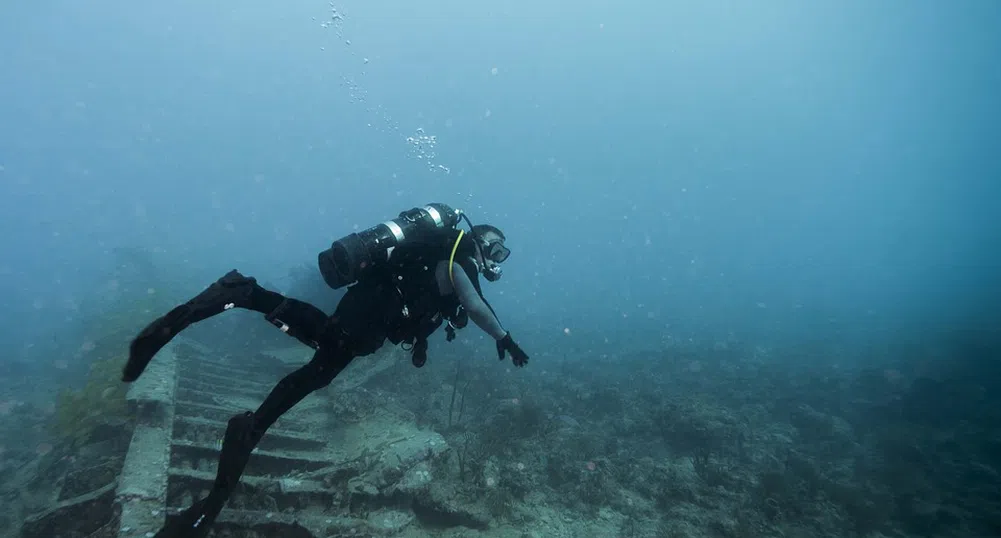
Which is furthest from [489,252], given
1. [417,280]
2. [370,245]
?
[370,245]

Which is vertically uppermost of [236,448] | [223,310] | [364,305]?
[364,305]

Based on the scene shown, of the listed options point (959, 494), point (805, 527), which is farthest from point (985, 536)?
point (805, 527)

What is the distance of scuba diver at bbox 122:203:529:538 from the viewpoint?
152 inches

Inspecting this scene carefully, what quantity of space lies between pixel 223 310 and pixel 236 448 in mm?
1355

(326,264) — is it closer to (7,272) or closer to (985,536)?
(985,536)

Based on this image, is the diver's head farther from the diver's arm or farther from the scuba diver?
the diver's arm

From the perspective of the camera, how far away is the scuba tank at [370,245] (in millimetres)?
4329

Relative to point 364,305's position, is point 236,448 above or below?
below

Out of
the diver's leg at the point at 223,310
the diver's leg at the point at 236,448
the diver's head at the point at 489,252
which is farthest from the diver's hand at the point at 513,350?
the diver's leg at the point at 223,310

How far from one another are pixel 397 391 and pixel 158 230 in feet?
301

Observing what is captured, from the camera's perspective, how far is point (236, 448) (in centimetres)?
387

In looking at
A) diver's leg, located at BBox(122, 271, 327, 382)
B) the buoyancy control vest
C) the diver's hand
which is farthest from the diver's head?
diver's leg, located at BBox(122, 271, 327, 382)

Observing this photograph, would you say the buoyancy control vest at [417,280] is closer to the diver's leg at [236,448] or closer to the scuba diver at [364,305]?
the scuba diver at [364,305]

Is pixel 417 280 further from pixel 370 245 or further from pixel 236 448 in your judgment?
pixel 236 448
